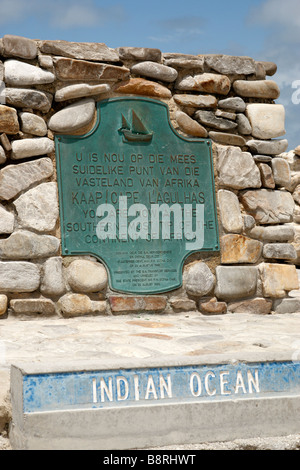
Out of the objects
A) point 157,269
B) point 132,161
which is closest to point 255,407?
point 157,269

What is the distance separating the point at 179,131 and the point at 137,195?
22.5 inches

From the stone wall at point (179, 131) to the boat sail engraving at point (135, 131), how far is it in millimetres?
212

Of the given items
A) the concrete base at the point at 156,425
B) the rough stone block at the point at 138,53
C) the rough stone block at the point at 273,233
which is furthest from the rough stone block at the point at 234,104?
the concrete base at the point at 156,425

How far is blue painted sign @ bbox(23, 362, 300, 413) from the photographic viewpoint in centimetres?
215

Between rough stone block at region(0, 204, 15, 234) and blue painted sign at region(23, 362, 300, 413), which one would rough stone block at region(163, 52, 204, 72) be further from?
blue painted sign at region(23, 362, 300, 413)

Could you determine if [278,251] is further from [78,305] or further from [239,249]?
[78,305]

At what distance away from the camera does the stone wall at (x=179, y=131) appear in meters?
3.91

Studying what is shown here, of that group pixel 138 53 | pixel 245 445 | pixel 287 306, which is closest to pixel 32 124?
pixel 138 53

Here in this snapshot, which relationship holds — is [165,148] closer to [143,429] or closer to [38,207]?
[38,207]

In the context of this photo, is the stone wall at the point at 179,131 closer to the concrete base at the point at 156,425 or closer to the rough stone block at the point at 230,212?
the rough stone block at the point at 230,212

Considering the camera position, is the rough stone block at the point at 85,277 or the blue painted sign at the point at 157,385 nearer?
the blue painted sign at the point at 157,385

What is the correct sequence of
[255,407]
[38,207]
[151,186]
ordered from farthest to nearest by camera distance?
[151,186] → [38,207] → [255,407]

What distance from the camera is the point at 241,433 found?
2273 millimetres
